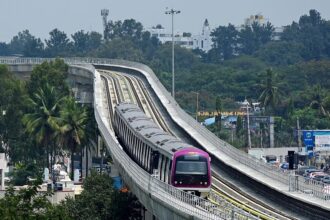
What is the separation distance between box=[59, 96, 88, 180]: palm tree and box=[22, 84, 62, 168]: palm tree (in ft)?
5.13

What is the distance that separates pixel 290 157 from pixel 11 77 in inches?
4160

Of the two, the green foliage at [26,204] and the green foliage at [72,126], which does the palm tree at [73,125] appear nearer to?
the green foliage at [72,126]

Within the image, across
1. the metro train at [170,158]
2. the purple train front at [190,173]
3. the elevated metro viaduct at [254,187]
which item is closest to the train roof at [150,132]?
the metro train at [170,158]

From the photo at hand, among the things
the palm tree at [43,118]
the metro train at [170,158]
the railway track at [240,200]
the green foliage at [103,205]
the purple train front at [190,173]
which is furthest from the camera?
the palm tree at [43,118]

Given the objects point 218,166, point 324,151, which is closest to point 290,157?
point 218,166

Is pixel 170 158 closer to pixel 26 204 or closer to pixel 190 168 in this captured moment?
pixel 190 168

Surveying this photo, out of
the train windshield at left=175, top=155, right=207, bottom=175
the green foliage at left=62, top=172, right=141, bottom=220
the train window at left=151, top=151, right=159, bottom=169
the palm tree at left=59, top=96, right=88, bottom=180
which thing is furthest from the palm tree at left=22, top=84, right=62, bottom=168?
the train windshield at left=175, top=155, right=207, bottom=175

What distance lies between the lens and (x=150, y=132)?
290 feet

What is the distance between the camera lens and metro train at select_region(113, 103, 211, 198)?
72.1 meters

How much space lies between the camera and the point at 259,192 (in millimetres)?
80750

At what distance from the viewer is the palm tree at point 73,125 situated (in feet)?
454

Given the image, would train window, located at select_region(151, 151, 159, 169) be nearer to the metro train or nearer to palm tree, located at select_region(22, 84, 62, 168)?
the metro train

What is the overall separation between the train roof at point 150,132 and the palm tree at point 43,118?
96.1ft

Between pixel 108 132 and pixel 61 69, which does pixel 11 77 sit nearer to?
pixel 61 69
